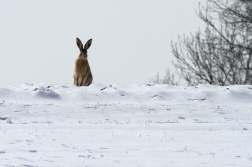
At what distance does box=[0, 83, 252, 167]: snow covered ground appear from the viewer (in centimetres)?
867

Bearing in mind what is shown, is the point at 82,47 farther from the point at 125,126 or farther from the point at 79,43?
the point at 125,126

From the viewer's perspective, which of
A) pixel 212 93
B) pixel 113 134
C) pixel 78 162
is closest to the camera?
pixel 78 162


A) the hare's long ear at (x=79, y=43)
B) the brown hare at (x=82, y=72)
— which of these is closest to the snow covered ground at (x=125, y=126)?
the brown hare at (x=82, y=72)

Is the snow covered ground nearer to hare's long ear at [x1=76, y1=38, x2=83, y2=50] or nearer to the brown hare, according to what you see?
the brown hare

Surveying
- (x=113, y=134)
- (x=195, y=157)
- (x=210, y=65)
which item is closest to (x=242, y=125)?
(x=113, y=134)

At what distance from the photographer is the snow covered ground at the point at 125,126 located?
867 cm

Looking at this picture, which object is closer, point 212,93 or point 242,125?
point 242,125

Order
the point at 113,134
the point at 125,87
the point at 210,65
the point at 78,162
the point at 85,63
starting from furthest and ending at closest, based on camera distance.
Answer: the point at 210,65
the point at 85,63
the point at 125,87
the point at 113,134
the point at 78,162

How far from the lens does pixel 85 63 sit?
19719 mm

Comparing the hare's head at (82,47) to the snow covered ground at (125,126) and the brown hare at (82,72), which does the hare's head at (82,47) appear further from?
the snow covered ground at (125,126)

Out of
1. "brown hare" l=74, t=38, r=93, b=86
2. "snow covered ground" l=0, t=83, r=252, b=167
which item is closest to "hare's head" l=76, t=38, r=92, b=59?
"brown hare" l=74, t=38, r=93, b=86

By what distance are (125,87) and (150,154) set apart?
8.70 metres

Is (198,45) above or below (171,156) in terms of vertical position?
above

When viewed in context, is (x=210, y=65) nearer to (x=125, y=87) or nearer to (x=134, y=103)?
(x=125, y=87)
